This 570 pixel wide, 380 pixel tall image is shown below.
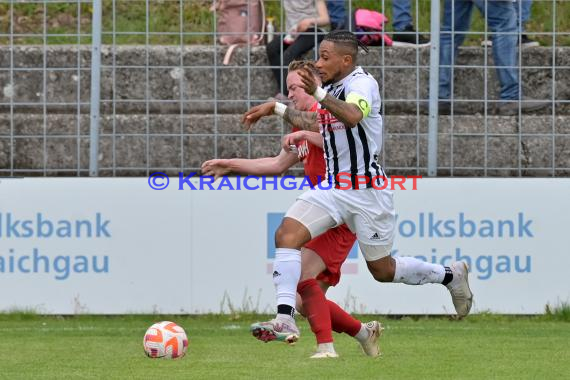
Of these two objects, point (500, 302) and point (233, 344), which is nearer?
point (233, 344)

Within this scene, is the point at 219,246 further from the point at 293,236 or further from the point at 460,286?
the point at 293,236

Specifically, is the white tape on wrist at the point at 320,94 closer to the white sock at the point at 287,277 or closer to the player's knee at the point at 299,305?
the white sock at the point at 287,277

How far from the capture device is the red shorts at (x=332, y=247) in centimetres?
863

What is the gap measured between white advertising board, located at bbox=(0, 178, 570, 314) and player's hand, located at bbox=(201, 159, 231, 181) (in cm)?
248

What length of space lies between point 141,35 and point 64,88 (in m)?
1.08

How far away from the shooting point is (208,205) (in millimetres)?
11594

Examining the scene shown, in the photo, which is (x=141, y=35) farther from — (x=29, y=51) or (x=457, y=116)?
(x=457, y=116)

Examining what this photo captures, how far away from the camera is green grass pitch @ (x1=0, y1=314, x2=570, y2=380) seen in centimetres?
768

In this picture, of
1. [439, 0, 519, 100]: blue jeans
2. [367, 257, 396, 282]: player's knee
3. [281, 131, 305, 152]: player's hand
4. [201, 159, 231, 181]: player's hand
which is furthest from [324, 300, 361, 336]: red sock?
[439, 0, 519, 100]: blue jeans

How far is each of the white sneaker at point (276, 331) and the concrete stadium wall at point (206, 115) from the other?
13.4ft

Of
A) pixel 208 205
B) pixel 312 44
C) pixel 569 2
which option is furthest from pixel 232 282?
pixel 569 2

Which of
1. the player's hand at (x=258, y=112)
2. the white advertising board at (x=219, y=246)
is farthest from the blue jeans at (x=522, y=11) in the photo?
the player's hand at (x=258, y=112)

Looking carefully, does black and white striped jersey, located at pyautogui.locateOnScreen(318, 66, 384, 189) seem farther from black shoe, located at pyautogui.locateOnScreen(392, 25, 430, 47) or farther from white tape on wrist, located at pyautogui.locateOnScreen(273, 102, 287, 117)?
black shoe, located at pyautogui.locateOnScreen(392, 25, 430, 47)

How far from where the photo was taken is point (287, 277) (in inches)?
318
